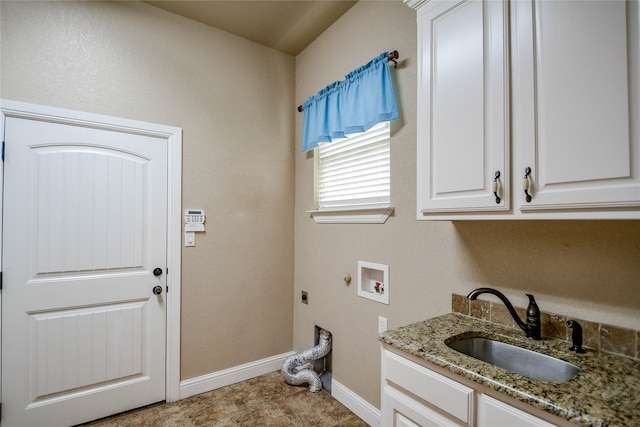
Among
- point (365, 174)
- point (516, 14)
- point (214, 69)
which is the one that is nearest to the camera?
point (516, 14)

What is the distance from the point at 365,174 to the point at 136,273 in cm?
188

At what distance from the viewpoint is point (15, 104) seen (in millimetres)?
1975

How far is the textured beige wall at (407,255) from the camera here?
123 cm

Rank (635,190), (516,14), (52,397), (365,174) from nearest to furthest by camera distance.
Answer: (635,190) → (516,14) → (52,397) → (365,174)

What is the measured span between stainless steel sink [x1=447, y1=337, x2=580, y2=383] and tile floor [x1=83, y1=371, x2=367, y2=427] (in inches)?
47.8

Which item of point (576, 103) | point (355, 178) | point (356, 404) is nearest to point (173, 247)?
point (355, 178)

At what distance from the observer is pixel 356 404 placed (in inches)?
90.5

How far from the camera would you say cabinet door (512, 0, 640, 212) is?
93 cm

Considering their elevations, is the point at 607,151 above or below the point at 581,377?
above

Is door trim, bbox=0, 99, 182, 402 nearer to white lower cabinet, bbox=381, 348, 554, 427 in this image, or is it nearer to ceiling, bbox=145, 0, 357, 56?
ceiling, bbox=145, 0, 357, 56

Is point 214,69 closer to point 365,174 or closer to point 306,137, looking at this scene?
point 306,137

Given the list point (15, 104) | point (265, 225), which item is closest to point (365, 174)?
Result: point (265, 225)

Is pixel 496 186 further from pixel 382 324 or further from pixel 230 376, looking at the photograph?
pixel 230 376

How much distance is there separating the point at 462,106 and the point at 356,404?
2.12 metres
